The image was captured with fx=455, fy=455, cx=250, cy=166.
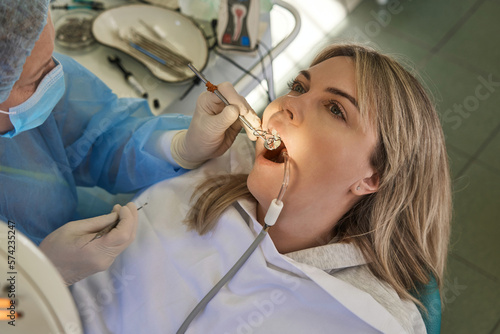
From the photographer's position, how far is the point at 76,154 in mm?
1410

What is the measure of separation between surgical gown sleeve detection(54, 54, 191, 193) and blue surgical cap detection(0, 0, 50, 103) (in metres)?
0.42

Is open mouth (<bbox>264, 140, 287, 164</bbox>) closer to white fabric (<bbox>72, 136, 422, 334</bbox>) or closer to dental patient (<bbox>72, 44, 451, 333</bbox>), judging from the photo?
dental patient (<bbox>72, 44, 451, 333</bbox>)

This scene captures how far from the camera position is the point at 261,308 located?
1194 mm

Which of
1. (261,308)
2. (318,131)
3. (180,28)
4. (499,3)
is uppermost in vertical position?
(499,3)

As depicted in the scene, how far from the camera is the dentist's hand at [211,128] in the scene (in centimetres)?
127

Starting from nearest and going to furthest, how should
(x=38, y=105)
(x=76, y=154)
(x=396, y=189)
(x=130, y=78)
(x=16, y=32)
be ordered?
(x=16, y=32)
(x=38, y=105)
(x=396, y=189)
(x=76, y=154)
(x=130, y=78)

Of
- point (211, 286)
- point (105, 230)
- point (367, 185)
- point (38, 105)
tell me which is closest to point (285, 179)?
point (367, 185)

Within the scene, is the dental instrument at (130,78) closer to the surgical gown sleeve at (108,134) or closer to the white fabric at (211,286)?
the surgical gown sleeve at (108,134)

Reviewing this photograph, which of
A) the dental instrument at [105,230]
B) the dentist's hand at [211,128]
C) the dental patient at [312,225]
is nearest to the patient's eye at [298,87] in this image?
the dental patient at [312,225]

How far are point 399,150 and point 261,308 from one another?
0.54 m

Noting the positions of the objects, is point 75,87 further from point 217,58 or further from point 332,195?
point 332,195

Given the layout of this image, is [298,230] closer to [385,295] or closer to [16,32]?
[385,295]

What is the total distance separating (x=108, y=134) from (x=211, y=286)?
1.97ft

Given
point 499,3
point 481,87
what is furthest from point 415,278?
point 499,3
